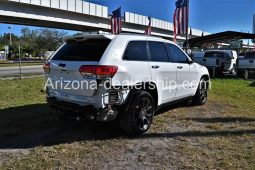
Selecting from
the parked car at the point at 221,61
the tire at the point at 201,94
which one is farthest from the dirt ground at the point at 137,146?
the parked car at the point at 221,61

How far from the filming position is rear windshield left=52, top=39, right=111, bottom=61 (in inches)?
227

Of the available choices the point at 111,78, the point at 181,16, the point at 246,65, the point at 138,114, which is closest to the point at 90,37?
the point at 111,78

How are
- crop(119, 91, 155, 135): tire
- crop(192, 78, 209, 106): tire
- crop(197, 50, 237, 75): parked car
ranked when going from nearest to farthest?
crop(119, 91, 155, 135): tire
crop(192, 78, 209, 106): tire
crop(197, 50, 237, 75): parked car

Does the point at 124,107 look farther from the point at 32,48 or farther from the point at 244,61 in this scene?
the point at 32,48

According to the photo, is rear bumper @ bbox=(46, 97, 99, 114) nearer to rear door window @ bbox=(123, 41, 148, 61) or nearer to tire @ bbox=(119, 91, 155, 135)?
tire @ bbox=(119, 91, 155, 135)

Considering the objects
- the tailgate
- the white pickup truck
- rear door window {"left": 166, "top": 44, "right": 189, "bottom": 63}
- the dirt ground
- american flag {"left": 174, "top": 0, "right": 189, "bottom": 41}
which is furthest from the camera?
the white pickup truck

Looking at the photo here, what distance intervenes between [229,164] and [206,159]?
1.14 ft

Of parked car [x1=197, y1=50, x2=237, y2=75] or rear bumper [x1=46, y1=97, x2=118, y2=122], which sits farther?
parked car [x1=197, y1=50, x2=237, y2=75]

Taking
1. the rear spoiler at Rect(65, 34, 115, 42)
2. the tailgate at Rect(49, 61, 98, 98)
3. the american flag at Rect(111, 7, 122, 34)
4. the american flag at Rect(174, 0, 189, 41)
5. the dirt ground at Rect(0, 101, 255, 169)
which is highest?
the american flag at Rect(111, 7, 122, 34)

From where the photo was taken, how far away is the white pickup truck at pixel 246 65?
20.5 meters

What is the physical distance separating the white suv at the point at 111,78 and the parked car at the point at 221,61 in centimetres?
1499

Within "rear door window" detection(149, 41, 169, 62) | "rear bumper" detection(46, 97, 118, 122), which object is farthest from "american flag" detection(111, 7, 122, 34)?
"rear bumper" detection(46, 97, 118, 122)

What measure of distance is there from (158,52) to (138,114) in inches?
59.9

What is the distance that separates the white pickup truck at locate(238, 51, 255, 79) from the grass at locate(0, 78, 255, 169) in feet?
42.1
